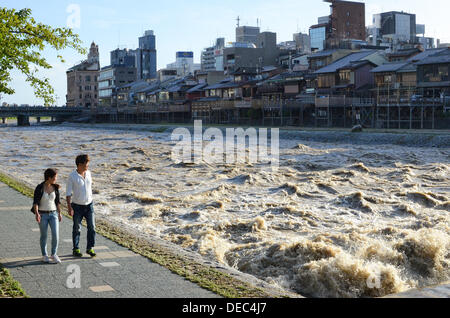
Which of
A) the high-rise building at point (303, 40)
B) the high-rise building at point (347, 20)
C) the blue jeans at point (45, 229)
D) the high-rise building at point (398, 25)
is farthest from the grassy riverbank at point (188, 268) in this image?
the high-rise building at point (303, 40)

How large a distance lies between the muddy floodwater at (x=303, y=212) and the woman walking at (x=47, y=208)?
157 inches

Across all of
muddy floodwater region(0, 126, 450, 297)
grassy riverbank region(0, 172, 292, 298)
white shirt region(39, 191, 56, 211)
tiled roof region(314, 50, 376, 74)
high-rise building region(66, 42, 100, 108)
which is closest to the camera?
grassy riverbank region(0, 172, 292, 298)

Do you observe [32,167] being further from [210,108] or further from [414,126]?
[210,108]

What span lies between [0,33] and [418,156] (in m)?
30.2

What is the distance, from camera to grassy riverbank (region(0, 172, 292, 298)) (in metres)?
8.01

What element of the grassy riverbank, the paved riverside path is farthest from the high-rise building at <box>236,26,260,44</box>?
the paved riverside path

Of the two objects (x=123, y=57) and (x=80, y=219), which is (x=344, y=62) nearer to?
(x=80, y=219)

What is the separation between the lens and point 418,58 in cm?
6197

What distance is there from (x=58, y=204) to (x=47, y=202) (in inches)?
8.3

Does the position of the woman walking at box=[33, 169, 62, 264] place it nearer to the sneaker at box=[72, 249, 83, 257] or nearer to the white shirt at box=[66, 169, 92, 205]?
the white shirt at box=[66, 169, 92, 205]

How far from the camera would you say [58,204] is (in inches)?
372

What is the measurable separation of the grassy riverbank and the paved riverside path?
0.56 feet

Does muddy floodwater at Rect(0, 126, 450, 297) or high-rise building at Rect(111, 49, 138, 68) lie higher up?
high-rise building at Rect(111, 49, 138, 68)

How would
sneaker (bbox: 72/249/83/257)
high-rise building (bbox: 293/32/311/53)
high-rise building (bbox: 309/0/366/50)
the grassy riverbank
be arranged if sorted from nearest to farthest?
the grassy riverbank
sneaker (bbox: 72/249/83/257)
high-rise building (bbox: 309/0/366/50)
high-rise building (bbox: 293/32/311/53)
